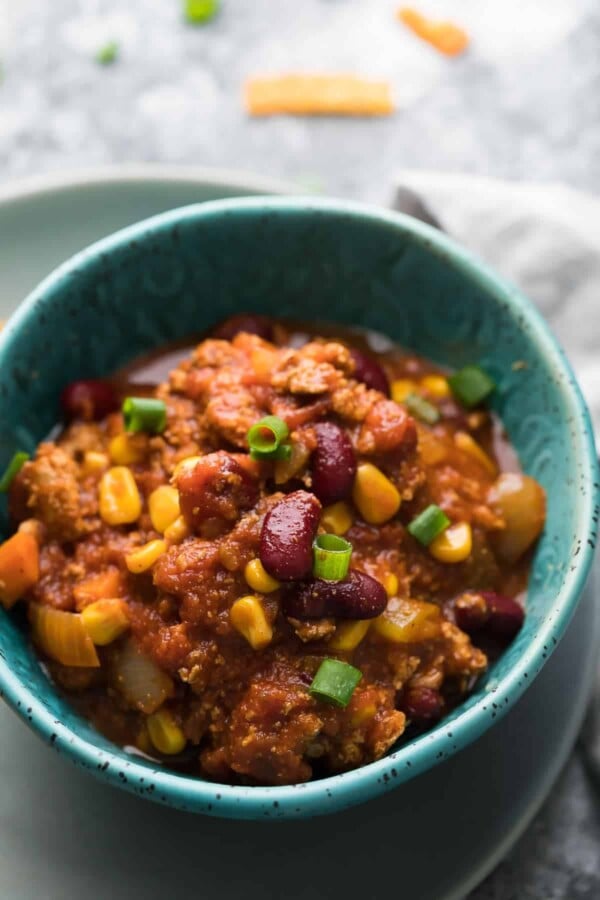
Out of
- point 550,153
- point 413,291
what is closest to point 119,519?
point 413,291

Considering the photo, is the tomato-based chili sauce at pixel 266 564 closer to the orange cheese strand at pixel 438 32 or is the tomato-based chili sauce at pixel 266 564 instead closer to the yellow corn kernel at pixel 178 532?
the yellow corn kernel at pixel 178 532

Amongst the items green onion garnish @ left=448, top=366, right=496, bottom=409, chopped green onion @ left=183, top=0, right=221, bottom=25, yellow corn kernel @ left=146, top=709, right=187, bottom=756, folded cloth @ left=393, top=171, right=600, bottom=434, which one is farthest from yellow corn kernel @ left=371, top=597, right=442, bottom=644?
chopped green onion @ left=183, top=0, right=221, bottom=25

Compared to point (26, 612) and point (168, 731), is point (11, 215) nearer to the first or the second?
point (26, 612)

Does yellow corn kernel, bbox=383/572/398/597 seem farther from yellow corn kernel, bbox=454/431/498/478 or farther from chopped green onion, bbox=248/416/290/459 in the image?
yellow corn kernel, bbox=454/431/498/478

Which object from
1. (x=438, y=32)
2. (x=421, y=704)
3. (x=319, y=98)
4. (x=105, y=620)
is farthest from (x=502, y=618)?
(x=438, y=32)

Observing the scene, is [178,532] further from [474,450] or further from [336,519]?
[474,450]

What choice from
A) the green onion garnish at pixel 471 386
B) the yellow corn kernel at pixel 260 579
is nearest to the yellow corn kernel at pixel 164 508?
the yellow corn kernel at pixel 260 579
